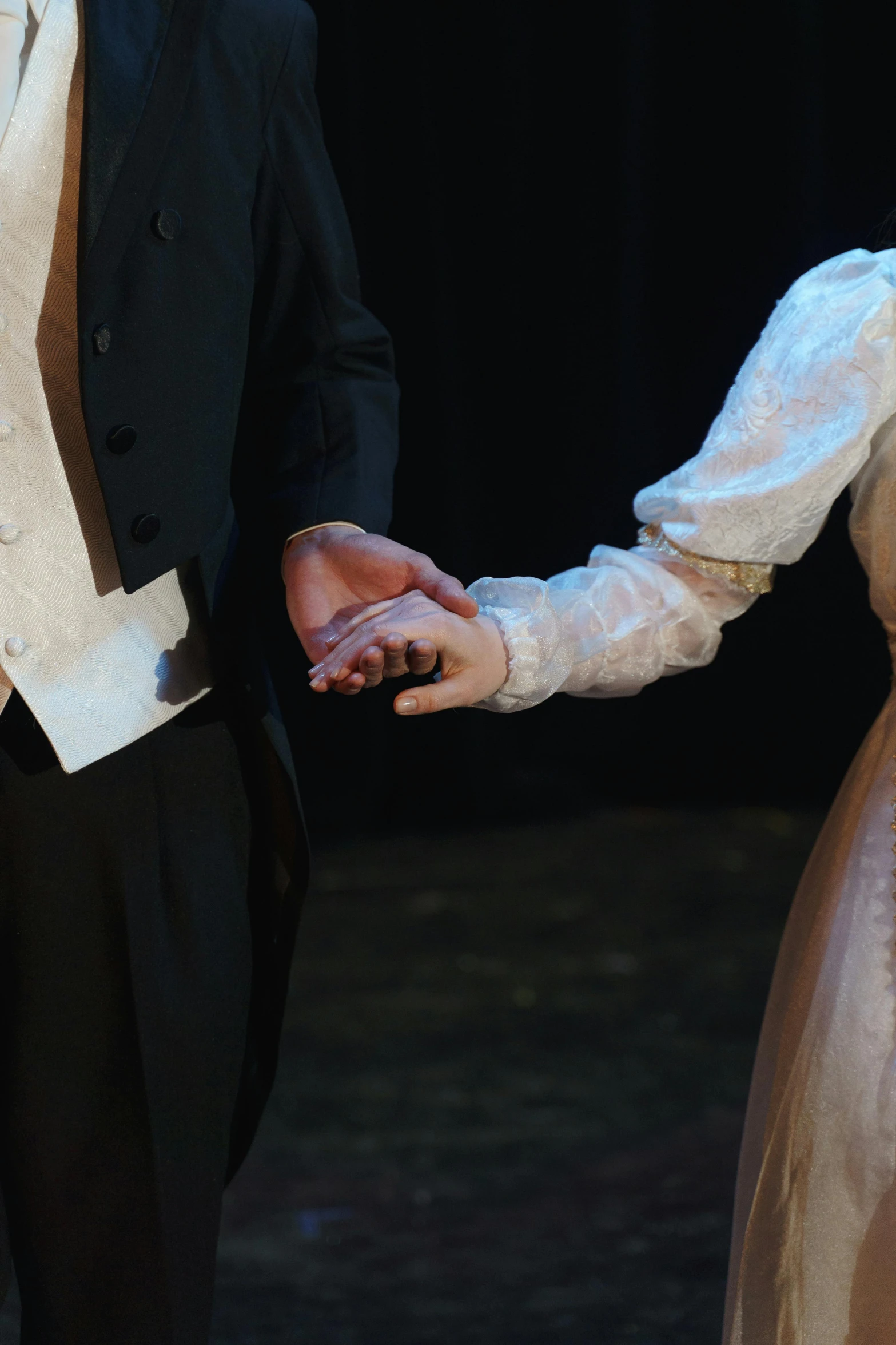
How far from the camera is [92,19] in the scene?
98 cm

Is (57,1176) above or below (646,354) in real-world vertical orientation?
above

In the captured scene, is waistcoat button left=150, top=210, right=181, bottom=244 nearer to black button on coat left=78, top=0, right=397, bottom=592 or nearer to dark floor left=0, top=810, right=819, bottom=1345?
black button on coat left=78, top=0, right=397, bottom=592

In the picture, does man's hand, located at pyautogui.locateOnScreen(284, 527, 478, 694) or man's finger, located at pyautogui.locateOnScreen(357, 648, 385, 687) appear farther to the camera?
man's hand, located at pyautogui.locateOnScreen(284, 527, 478, 694)

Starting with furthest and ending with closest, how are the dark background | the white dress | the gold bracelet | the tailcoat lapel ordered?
1. the dark background
2. the gold bracelet
3. the white dress
4. the tailcoat lapel

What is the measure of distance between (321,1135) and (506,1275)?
47cm

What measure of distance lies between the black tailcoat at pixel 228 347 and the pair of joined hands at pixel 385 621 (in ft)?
0.12

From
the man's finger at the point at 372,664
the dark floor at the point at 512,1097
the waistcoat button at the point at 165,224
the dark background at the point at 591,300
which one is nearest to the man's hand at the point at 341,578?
the man's finger at the point at 372,664

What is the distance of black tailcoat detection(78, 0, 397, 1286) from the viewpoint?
990 mm

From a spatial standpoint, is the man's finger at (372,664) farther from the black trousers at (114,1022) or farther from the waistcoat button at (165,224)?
the waistcoat button at (165,224)

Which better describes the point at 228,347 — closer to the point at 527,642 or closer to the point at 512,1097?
the point at 527,642

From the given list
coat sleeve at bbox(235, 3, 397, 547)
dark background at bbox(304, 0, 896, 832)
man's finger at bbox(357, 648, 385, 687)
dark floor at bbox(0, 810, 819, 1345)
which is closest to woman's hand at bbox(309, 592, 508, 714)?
man's finger at bbox(357, 648, 385, 687)

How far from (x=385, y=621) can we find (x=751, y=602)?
30cm

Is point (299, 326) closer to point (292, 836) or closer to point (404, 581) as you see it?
point (404, 581)

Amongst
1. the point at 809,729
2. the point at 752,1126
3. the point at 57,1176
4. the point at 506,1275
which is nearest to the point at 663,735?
the point at 809,729
